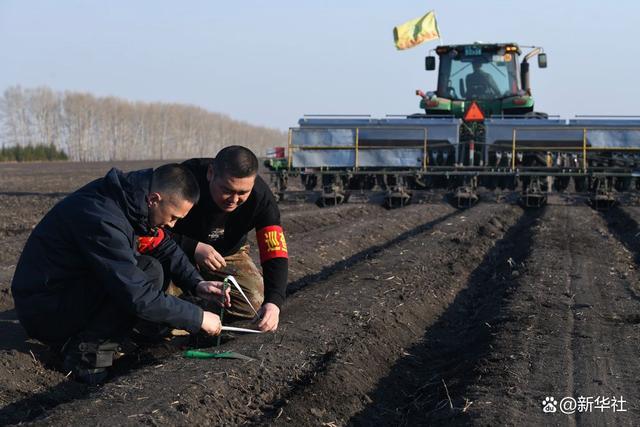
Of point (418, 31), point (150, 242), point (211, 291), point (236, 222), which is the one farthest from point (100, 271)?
point (418, 31)

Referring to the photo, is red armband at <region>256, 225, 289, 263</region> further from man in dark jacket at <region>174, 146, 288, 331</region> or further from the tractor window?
the tractor window

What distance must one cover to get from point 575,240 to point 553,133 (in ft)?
23.9

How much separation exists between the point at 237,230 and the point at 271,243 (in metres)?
0.61

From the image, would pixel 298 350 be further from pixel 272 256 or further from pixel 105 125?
pixel 105 125

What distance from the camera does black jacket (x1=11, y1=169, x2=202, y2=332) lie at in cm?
512

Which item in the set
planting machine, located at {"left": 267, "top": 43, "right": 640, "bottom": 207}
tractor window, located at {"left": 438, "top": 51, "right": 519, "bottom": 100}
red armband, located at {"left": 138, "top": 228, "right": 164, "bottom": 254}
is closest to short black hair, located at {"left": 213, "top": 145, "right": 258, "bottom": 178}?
red armband, located at {"left": 138, "top": 228, "right": 164, "bottom": 254}

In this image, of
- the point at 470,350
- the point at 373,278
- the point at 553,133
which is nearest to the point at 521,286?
the point at 373,278

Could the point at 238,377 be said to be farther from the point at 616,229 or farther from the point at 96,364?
the point at 616,229

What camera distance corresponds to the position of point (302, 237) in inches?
527

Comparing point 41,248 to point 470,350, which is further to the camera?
point 470,350

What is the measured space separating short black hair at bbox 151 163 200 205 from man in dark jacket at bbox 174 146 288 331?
713 mm

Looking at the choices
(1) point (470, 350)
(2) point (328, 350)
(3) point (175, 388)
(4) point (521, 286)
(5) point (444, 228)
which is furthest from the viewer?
(5) point (444, 228)

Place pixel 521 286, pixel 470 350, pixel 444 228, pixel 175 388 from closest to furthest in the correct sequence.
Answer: pixel 175 388 < pixel 470 350 < pixel 521 286 < pixel 444 228

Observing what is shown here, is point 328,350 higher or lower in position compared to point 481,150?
lower
